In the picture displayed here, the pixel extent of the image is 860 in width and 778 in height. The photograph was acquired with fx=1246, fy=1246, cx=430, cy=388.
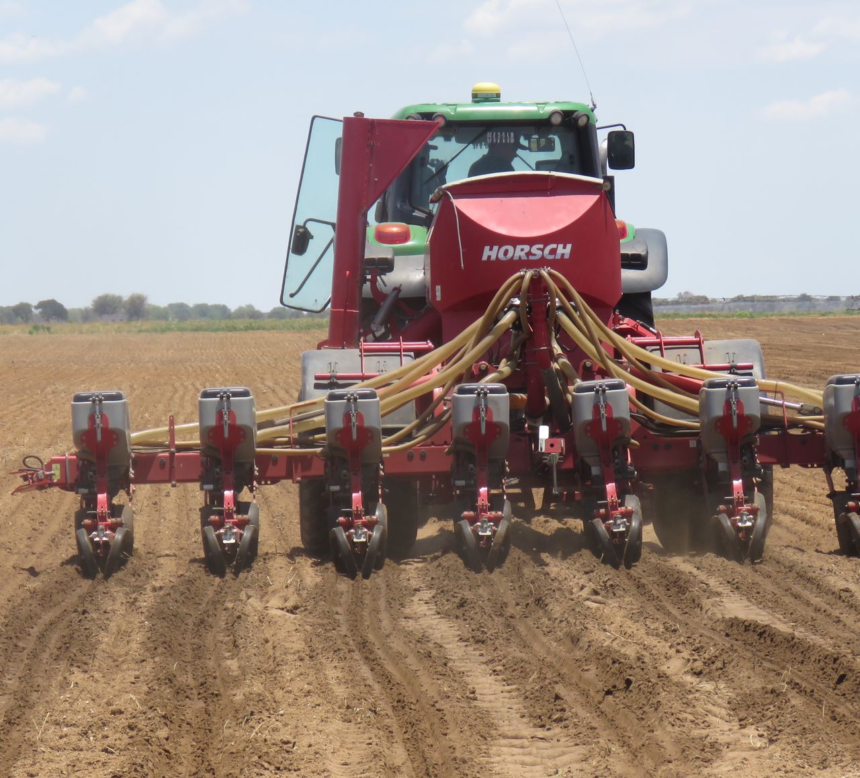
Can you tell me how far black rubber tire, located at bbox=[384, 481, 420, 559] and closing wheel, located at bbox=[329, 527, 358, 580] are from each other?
51 centimetres

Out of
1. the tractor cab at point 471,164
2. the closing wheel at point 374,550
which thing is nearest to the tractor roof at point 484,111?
the tractor cab at point 471,164

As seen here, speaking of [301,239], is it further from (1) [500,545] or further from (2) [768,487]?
(2) [768,487]

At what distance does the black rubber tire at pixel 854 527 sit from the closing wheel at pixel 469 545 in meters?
1.92

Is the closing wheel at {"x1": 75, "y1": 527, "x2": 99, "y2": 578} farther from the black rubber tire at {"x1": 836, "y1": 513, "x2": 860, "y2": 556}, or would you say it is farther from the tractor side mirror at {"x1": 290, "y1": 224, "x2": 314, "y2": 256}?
the black rubber tire at {"x1": 836, "y1": 513, "x2": 860, "y2": 556}

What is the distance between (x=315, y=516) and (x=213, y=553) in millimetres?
730

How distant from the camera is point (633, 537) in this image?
20.3 ft

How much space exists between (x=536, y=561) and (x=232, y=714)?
99.9 inches

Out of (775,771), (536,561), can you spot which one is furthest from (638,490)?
(775,771)

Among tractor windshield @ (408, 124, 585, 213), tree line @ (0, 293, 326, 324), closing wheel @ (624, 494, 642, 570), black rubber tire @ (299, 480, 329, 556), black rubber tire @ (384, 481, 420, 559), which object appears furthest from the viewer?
tree line @ (0, 293, 326, 324)

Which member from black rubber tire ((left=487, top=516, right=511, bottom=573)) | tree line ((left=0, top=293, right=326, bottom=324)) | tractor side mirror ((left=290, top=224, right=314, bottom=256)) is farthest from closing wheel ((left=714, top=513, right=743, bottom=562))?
tree line ((left=0, top=293, right=326, bottom=324))

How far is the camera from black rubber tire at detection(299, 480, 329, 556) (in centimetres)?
689

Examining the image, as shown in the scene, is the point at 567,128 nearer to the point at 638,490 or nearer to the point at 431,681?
the point at 638,490

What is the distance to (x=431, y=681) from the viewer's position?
467 cm

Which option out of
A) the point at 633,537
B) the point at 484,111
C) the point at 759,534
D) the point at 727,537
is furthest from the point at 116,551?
the point at 484,111
